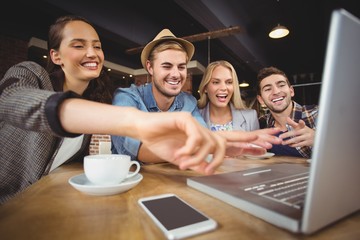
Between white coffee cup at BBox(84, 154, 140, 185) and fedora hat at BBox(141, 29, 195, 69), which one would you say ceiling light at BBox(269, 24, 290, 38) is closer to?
fedora hat at BBox(141, 29, 195, 69)


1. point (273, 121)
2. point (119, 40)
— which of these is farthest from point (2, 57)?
point (273, 121)

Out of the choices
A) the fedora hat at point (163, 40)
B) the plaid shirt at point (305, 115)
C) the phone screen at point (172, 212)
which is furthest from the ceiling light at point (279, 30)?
the phone screen at point (172, 212)

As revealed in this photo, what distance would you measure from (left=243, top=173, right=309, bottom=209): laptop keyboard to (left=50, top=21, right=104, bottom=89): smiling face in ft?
4.15

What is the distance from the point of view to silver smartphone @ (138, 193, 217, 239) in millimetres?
375

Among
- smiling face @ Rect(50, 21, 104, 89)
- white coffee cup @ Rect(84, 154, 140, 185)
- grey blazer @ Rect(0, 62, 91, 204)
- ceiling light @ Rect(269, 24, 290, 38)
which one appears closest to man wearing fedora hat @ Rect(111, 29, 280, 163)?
smiling face @ Rect(50, 21, 104, 89)

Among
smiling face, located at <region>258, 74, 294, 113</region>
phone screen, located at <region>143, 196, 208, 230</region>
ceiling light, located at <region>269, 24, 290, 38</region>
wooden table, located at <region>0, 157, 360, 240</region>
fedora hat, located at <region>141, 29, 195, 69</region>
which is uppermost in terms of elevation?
ceiling light, located at <region>269, 24, 290, 38</region>

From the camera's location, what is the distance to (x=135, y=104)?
5.10 ft

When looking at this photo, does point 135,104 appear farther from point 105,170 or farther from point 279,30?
point 279,30

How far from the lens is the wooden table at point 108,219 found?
0.38 m

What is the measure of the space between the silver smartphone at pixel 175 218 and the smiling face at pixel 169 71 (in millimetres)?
1374

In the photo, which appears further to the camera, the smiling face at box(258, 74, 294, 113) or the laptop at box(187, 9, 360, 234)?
the smiling face at box(258, 74, 294, 113)

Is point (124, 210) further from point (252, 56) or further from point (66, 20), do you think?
point (252, 56)

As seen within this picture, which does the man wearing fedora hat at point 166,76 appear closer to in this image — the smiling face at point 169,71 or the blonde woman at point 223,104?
the smiling face at point 169,71

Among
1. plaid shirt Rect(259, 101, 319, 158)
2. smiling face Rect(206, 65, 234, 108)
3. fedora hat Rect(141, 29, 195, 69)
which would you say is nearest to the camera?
fedora hat Rect(141, 29, 195, 69)
